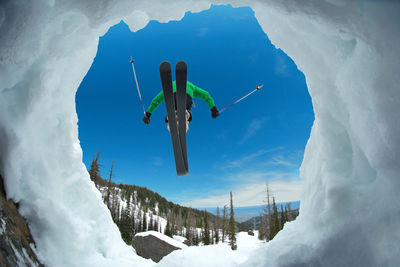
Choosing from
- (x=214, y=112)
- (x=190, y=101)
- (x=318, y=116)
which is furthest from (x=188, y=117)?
(x=318, y=116)

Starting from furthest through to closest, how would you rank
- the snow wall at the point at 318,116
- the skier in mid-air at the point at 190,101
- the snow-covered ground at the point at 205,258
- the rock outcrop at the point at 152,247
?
the rock outcrop at the point at 152,247, the skier in mid-air at the point at 190,101, the snow-covered ground at the point at 205,258, the snow wall at the point at 318,116

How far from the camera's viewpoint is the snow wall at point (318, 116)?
2.23m

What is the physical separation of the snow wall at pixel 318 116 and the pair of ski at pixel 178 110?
1.39 m

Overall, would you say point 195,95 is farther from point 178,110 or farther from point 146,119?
point 146,119

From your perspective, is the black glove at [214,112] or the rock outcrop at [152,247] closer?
the black glove at [214,112]

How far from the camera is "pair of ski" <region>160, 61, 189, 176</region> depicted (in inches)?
209

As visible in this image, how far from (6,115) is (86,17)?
75.7 inches

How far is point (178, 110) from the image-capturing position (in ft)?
19.4

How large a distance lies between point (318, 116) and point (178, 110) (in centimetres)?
371

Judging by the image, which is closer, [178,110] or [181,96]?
[181,96]

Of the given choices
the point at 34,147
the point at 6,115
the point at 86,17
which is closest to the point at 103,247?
the point at 34,147

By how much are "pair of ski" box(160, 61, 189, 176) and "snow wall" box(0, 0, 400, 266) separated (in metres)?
1.39

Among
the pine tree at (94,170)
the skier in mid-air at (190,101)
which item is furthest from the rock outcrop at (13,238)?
the pine tree at (94,170)

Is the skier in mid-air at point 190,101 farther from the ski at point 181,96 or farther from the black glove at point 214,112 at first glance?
the ski at point 181,96
